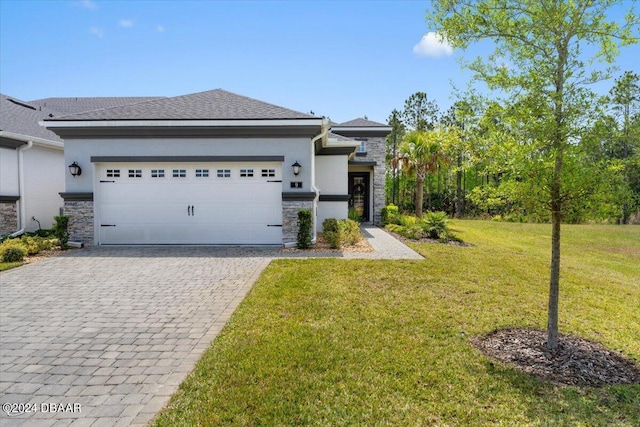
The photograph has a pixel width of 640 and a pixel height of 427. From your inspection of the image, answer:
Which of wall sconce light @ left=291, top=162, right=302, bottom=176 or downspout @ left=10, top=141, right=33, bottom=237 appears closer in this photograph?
wall sconce light @ left=291, top=162, right=302, bottom=176

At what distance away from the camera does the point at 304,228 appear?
10438 millimetres

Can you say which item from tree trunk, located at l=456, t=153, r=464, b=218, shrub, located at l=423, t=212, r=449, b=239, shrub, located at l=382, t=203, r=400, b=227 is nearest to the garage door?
shrub, located at l=423, t=212, r=449, b=239

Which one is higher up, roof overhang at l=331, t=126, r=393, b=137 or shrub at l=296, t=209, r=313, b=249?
roof overhang at l=331, t=126, r=393, b=137

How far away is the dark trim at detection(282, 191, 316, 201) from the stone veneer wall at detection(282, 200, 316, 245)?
10 cm

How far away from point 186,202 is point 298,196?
3.46 meters

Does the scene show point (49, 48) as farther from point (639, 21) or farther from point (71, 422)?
point (639, 21)

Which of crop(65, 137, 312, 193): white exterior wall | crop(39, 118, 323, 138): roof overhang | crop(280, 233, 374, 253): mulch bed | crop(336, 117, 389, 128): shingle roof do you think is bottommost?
crop(280, 233, 374, 253): mulch bed

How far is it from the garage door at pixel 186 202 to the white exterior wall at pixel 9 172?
10.5 ft

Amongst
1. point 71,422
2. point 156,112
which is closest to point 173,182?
point 156,112

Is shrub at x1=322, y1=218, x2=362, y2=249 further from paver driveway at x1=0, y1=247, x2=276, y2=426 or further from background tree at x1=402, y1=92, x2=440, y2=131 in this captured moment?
background tree at x1=402, y1=92, x2=440, y2=131

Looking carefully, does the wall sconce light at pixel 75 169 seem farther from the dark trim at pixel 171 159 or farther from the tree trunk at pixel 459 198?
the tree trunk at pixel 459 198

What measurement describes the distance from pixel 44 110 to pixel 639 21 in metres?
19.6

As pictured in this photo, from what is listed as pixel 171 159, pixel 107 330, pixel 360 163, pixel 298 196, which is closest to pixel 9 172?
pixel 171 159

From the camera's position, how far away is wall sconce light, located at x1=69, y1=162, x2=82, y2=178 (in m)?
10.5
